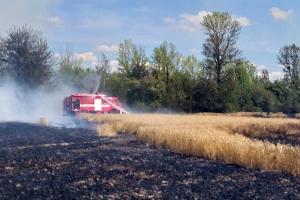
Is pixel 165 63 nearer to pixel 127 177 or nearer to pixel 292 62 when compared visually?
pixel 292 62

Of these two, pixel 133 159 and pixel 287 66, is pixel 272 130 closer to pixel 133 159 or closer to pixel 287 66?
pixel 133 159

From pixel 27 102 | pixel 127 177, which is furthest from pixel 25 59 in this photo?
pixel 127 177

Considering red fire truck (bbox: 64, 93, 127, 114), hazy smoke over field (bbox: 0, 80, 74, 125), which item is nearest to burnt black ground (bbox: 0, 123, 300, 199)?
red fire truck (bbox: 64, 93, 127, 114)

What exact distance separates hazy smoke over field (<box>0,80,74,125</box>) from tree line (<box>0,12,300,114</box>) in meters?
1.04

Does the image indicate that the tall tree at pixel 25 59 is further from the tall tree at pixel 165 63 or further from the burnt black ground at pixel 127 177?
the burnt black ground at pixel 127 177

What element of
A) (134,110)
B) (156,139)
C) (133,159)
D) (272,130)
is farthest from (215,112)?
(133,159)

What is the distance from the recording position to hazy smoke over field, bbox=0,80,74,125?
172 ft

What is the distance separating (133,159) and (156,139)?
209 inches

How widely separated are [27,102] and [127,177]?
1772 inches

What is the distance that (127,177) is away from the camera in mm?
12055

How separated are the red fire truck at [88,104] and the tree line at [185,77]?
13.6m

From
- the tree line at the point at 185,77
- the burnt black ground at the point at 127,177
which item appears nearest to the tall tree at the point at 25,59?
the tree line at the point at 185,77

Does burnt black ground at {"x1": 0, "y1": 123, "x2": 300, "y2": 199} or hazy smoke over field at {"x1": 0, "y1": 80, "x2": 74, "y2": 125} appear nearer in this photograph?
burnt black ground at {"x1": 0, "y1": 123, "x2": 300, "y2": 199}

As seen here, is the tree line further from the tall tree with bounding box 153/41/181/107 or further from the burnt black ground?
the burnt black ground
